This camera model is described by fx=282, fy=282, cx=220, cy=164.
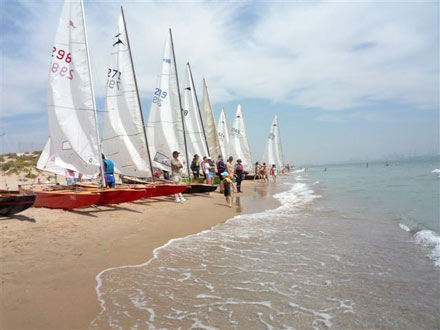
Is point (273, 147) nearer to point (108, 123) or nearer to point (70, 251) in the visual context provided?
point (108, 123)

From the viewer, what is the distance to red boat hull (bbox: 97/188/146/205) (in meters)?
8.27

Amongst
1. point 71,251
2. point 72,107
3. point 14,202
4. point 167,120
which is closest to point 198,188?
point 167,120

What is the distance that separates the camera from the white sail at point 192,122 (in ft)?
56.8

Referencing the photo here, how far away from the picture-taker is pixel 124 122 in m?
11.2

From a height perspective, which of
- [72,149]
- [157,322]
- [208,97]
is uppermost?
[208,97]

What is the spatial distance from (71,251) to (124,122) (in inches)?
288

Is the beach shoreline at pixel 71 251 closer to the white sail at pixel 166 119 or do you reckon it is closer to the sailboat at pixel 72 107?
the sailboat at pixel 72 107

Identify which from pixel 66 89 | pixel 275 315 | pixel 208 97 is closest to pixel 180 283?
pixel 275 315

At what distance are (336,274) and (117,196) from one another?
6510 millimetres

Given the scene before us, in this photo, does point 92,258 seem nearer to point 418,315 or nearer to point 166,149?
point 418,315

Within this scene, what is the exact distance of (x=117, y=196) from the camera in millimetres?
8477

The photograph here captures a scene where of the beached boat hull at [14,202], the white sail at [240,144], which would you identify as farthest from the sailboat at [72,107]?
the white sail at [240,144]

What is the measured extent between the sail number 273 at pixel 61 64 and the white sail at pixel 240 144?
71.6 ft

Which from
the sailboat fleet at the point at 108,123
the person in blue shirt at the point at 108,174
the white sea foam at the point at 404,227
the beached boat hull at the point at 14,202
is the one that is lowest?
the white sea foam at the point at 404,227
